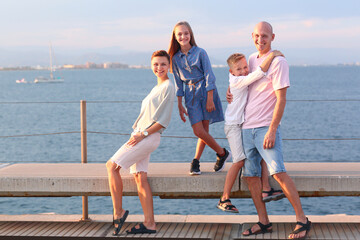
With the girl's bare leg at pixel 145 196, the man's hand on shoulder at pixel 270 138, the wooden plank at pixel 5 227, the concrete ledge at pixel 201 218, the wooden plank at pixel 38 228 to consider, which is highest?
the man's hand on shoulder at pixel 270 138

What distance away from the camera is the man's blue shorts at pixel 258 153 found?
388 centimetres

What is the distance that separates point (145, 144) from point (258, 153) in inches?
31.3

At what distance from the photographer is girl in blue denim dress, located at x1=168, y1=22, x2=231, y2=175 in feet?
14.2

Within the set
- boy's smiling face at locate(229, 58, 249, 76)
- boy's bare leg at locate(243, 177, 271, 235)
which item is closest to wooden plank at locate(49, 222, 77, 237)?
boy's bare leg at locate(243, 177, 271, 235)

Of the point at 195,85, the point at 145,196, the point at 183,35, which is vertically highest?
the point at 183,35

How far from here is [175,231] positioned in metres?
4.29

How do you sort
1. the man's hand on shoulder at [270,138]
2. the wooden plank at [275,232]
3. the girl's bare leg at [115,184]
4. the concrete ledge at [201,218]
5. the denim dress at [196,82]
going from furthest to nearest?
1. the concrete ledge at [201,218]
2. the denim dress at [196,82]
3. the girl's bare leg at [115,184]
4. the wooden plank at [275,232]
5. the man's hand on shoulder at [270,138]

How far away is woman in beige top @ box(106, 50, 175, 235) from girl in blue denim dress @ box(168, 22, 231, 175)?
0.24 metres

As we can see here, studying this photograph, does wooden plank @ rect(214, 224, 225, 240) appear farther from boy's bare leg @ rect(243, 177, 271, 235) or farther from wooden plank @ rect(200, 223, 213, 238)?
boy's bare leg @ rect(243, 177, 271, 235)

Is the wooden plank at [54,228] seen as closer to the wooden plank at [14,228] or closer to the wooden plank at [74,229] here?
the wooden plank at [74,229]

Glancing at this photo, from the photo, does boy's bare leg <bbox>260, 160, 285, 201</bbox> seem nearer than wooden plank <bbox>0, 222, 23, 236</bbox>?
Yes

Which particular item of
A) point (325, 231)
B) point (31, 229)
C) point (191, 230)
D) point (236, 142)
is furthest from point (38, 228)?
point (325, 231)

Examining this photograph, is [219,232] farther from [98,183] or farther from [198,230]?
[98,183]

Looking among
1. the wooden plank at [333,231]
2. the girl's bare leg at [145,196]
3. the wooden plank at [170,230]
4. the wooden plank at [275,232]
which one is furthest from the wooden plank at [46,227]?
the wooden plank at [333,231]
